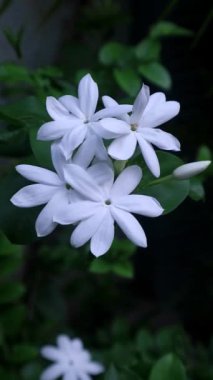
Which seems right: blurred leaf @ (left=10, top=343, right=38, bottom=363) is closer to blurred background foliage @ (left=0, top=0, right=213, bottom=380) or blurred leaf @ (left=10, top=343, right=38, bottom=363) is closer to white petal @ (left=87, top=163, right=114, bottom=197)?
blurred background foliage @ (left=0, top=0, right=213, bottom=380)

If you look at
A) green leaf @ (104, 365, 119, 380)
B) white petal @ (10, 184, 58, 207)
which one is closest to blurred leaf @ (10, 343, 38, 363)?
green leaf @ (104, 365, 119, 380)

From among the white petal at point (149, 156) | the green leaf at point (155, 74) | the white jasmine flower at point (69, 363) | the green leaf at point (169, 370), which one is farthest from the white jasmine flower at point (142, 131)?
the white jasmine flower at point (69, 363)

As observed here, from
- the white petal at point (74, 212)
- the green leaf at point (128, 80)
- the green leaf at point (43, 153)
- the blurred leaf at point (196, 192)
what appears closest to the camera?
the white petal at point (74, 212)

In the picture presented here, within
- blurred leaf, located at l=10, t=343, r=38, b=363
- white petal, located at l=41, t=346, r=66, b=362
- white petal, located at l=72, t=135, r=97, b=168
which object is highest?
white petal, located at l=72, t=135, r=97, b=168

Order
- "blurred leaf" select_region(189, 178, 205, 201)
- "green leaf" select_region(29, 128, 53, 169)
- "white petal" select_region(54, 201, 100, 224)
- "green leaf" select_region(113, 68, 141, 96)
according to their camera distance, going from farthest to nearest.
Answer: "green leaf" select_region(113, 68, 141, 96) < "blurred leaf" select_region(189, 178, 205, 201) < "green leaf" select_region(29, 128, 53, 169) < "white petal" select_region(54, 201, 100, 224)

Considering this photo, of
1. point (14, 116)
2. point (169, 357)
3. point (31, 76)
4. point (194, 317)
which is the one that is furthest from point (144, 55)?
point (194, 317)

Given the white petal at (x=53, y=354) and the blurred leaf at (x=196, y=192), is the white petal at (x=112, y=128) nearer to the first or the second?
the blurred leaf at (x=196, y=192)

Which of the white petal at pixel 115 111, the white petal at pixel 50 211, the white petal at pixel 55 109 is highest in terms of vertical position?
the white petal at pixel 115 111

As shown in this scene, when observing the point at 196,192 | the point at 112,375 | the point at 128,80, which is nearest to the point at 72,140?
the point at 196,192
